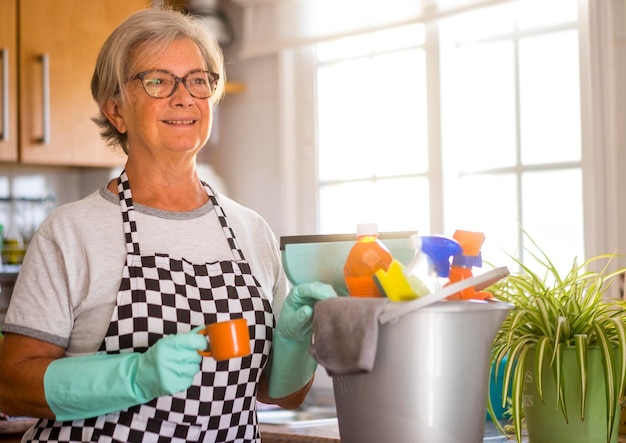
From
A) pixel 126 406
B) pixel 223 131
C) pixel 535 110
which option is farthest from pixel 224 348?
pixel 223 131

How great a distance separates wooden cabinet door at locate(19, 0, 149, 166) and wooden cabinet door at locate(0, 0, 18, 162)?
1.1 inches

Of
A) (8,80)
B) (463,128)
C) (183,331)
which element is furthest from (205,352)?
(8,80)

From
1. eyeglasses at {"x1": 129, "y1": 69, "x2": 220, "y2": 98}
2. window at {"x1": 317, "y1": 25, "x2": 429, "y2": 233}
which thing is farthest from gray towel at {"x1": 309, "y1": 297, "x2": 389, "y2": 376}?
window at {"x1": 317, "y1": 25, "x2": 429, "y2": 233}

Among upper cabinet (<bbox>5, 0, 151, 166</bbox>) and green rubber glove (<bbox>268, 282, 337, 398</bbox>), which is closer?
green rubber glove (<bbox>268, 282, 337, 398</bbox>)

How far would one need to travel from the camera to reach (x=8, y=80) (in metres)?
3.09

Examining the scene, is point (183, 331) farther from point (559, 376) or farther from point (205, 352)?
point (559, 376)

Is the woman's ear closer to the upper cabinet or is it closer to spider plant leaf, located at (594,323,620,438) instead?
spider plant leaf, located at (594,323,620,438)

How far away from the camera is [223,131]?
3643 millimetres

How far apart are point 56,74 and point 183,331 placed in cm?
214

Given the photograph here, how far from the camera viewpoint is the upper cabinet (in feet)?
10.2

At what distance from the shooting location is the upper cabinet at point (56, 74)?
3.12 meters

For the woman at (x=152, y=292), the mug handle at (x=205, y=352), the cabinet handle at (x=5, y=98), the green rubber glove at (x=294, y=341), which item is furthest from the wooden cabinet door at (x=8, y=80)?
the mug handle at (x=205, y=352)

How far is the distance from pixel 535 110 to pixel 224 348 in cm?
187

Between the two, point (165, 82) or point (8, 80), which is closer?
point (165, 82)
